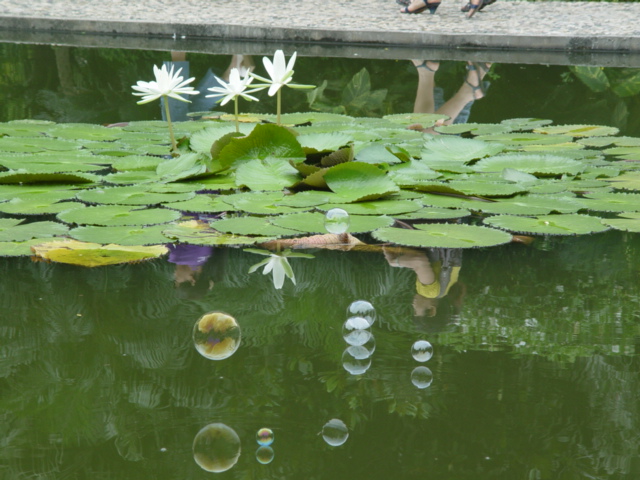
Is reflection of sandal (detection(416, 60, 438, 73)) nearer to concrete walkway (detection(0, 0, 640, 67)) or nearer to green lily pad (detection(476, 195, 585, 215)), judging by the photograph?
concrete walkway (detection(0, 0, 640, 67))

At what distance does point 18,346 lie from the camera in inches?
54.4

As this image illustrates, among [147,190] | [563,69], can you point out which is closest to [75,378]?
[147,190]

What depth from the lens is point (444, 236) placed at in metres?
2.00

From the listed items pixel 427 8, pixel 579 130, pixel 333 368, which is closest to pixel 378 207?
pixel 333 368

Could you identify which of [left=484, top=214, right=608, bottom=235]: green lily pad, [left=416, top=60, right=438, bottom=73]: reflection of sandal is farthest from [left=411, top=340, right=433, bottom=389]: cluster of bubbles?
[left=416, top=60, right=438, bottom=73]: reflection of sandal

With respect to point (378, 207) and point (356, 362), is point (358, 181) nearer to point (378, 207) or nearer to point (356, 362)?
point (378, 207)

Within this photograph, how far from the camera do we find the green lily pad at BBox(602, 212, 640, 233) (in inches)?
82.5

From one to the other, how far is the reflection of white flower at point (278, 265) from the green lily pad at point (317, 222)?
98mm

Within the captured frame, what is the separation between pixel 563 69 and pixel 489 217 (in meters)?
3.91

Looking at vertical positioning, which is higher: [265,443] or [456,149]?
[265,443]

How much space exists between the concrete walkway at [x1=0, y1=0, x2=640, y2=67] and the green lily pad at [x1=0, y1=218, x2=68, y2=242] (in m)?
4.40

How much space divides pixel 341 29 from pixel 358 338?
541 centimetres

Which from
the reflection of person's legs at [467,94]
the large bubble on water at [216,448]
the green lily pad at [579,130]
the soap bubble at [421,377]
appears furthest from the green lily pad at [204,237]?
the reflection of person's legs at [467,94]

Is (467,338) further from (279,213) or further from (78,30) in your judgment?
(78,30)
